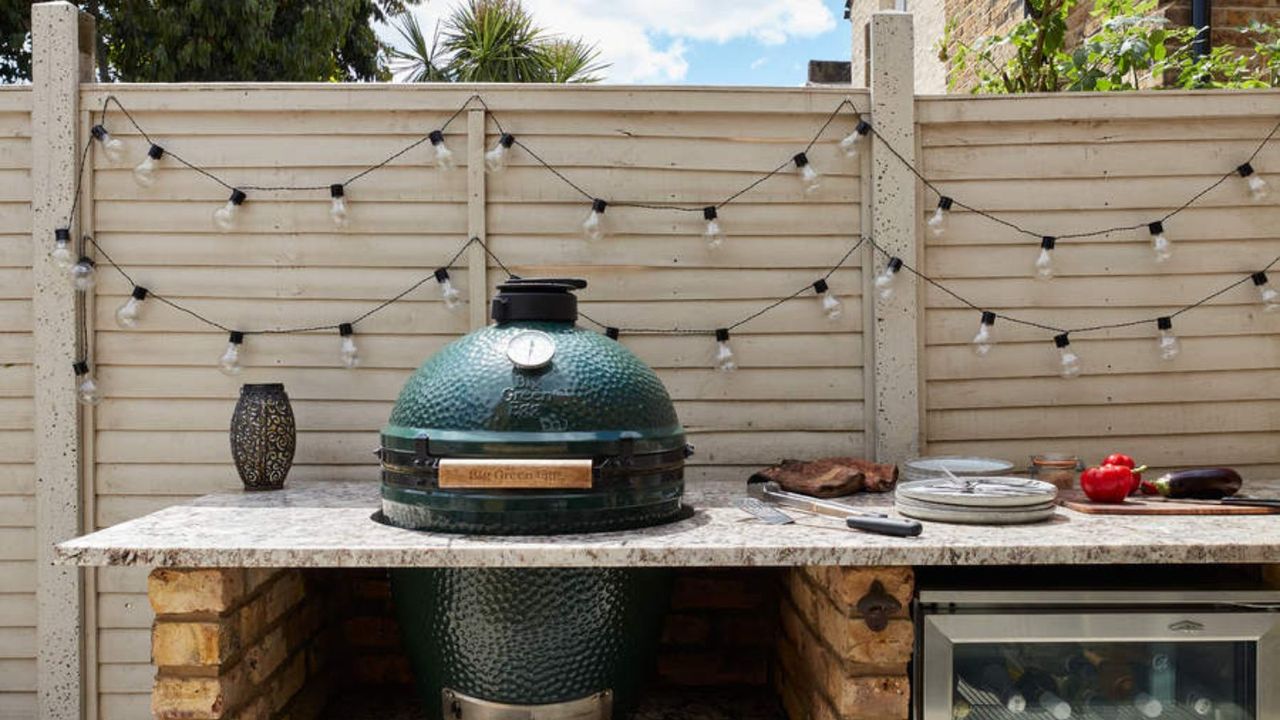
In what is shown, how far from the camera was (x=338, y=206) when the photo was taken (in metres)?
3.21

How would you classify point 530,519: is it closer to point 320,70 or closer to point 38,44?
point 38,44

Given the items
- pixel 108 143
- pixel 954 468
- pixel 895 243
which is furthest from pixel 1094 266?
pixel 108 143

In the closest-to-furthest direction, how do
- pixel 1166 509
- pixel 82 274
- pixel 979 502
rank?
pixel 979 502 < pixel 1166 509 < pixel 82 274

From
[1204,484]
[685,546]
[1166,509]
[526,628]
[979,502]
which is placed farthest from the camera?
[1204,484]

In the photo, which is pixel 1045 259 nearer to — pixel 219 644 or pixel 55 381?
pixel 219 644

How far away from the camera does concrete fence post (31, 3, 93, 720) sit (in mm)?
3186

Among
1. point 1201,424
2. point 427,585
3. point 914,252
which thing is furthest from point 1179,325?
point 427,585

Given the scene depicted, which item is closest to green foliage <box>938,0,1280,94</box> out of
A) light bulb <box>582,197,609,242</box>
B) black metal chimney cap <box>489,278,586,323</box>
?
light bulb <box>582,197,609,242</box>

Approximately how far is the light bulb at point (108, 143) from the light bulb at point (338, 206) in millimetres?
714

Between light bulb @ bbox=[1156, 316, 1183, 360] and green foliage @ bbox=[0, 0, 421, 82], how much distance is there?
27.7 feet

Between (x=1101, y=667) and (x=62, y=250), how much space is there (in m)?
3.41

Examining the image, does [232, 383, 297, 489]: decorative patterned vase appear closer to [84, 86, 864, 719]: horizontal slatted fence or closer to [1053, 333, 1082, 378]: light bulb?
[84, 86, 864, 719]: horizontal slatted fence

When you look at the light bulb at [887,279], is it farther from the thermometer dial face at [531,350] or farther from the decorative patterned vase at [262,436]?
the decorative patterned vase at [262,436]

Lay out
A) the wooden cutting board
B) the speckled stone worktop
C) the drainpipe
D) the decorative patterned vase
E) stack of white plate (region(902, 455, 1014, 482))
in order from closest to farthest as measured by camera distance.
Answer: the speckled stone worktop
the wooden cutting board
stack of white plate (region(902, 455, 1014, 482))
the decorative patterned vase
the drainpipe
